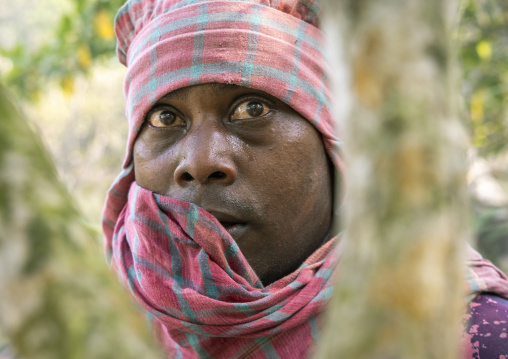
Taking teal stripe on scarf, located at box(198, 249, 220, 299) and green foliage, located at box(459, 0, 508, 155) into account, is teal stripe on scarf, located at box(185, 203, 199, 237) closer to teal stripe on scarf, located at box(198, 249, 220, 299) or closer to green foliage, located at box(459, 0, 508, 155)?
teal stripe on scarf, located at box(198, 249, 220, 299)

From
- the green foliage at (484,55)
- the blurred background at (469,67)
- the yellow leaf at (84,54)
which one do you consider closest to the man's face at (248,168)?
the blurred background at (469,67)

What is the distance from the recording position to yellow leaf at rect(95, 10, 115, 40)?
2889 millimetres

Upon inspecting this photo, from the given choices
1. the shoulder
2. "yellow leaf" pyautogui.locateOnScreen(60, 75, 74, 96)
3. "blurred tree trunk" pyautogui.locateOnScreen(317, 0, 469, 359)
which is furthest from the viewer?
"yellow leaf" pyautogui.locateOnScreen(60, 75, 74, 96)

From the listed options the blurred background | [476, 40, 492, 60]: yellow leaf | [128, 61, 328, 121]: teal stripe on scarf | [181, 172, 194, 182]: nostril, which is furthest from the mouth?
[476, 40, 492, 60]: yellow leaf

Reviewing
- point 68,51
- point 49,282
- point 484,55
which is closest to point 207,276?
point 49,282

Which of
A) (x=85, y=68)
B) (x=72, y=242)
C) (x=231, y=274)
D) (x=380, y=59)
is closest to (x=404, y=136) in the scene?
(x=380, y=59)

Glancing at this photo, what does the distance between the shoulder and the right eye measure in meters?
0.87

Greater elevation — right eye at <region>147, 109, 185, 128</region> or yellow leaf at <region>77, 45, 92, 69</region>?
yellow leaf at <region>77, 45, 92, 69</region>

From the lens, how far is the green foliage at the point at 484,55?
10.5 ft

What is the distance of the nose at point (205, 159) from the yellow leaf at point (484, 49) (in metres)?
2.46

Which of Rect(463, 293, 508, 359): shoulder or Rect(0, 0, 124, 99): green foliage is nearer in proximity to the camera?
Rect(463, 293, 508, 359): shoulder

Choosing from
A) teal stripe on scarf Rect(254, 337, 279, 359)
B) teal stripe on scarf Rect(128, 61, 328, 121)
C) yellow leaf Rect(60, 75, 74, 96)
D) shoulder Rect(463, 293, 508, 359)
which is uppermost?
yellow leaf Rect(60, 75, 74, 96)

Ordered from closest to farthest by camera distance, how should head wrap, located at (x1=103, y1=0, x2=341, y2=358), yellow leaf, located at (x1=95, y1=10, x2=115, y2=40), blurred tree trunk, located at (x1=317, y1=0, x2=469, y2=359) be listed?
blurred tree trunk, located at (x1=317, y1=0, x2=469, y2=359)
head wrap, located at (x1=103, y1=0, x2=341, y2=358)
yellow leaf, located at (x1=95, y1=10, x2=115, y2=40)

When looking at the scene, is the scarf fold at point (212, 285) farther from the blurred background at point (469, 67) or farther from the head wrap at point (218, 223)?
the blurred background at point (469, 67)
